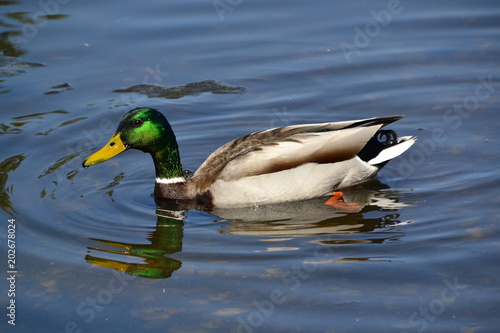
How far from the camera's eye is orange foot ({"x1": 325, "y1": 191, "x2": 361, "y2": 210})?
27.0 feet

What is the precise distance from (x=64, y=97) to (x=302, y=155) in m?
3.89

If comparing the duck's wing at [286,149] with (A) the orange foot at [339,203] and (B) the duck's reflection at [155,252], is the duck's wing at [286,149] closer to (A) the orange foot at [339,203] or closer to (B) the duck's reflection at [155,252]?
(A) the orange foot at [339,203]

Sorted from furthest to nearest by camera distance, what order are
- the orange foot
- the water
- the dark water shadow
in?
the dark water shadow → the orange foot → the water

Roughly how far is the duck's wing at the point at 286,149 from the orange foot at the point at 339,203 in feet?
1.21

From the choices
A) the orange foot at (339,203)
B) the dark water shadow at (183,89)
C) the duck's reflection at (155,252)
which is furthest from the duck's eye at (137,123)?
the dark water shadow at (183,89)

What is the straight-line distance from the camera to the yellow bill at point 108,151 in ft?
27.2

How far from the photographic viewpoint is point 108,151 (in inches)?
330

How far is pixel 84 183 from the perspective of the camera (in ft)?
29.1

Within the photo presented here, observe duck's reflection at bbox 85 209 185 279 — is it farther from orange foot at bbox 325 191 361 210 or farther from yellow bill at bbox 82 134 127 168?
orange foot at bbox 325 191 361 210

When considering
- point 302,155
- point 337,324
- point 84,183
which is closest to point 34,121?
point 84,183

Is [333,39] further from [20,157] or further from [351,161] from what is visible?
[20,157]

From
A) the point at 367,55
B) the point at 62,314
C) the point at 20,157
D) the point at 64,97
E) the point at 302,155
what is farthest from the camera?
the point at 367,55

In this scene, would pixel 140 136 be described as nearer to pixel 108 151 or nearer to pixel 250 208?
pixel 108 151

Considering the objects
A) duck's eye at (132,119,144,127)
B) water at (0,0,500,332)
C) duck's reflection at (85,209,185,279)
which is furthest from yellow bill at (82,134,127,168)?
duck's reflection at (85,209,185,279)
